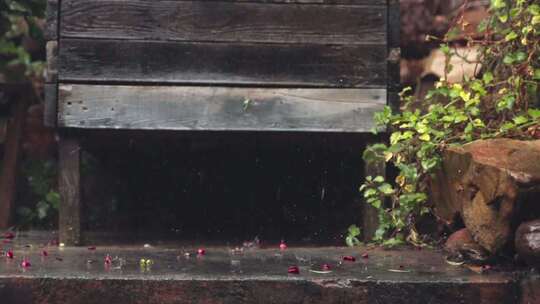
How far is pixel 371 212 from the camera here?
3.91 meters

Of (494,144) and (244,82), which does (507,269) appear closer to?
(494,144)

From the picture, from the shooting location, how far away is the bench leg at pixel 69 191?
379 cm

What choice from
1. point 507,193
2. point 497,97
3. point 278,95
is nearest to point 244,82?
point 278,95

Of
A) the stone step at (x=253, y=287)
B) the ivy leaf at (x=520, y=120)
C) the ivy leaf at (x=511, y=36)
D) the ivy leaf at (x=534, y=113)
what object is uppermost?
the ivy leaf at (x=511, y=36)

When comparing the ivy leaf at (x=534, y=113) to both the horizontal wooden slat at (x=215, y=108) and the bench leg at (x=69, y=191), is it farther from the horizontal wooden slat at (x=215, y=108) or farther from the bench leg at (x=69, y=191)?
the bench leg at (x=69, y=191)

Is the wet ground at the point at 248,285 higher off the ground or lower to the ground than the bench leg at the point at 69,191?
lower

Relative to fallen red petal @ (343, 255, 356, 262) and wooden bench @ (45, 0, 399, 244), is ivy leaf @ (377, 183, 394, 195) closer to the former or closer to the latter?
wooden bench @ (45, 0, 399, 244)

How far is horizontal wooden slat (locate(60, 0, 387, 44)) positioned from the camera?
3.76 metres

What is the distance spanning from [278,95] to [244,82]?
171mm

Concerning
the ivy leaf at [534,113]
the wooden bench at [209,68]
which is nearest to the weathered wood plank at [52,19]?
the wooden bench at [209,68]

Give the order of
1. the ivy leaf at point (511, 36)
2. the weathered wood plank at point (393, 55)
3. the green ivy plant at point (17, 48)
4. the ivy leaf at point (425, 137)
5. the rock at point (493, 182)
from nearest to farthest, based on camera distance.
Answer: the rock at point (493, 182), the ivy leaf at point (425, 137), the ivy leaf at point (511, 36), the weathered wood plank at point (393, 55), the green ivy plant at point (17, 48)

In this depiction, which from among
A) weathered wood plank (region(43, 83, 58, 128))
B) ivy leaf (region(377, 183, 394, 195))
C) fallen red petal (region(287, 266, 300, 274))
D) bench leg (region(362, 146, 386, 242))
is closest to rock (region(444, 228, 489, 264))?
ivy leaf (region(377, 183, 394, 195))

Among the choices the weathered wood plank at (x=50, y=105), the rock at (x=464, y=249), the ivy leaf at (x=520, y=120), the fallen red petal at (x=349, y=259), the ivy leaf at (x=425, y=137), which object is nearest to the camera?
the rock at (x=464, y=249)

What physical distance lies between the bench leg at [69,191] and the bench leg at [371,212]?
1372 mm
